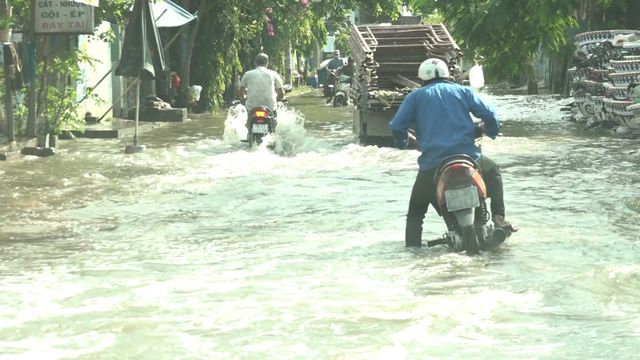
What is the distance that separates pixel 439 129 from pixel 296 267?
4.92 feet

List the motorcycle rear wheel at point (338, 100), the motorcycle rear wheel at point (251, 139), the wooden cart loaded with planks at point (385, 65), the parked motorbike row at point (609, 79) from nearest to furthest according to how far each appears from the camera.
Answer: the motorcycle rear wheel at point (251, 139) → the wooden cart loaded with planks at point (385, 65) → the parked motorbike row at point (609, 79) → the motorcycle rear wheel at point (338, 100)

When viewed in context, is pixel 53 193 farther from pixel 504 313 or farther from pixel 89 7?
pixel 504 313

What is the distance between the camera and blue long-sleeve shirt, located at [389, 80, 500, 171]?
786cm

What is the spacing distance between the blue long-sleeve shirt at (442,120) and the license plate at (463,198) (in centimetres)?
38

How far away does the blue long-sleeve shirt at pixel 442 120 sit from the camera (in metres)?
7.86

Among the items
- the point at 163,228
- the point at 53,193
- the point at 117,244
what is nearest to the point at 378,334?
the point at 117,244

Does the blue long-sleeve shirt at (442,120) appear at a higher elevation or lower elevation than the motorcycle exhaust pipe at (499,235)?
higher

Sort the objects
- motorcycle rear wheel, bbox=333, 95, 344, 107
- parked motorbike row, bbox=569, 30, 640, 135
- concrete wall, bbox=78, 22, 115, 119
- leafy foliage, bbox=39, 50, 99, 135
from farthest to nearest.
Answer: motorcycle rear wheel, bbox=333, 95, 344, 107
concrete wall, bbox=78, 22, 115, 119
parked motorbike row, bbox=569, 30, 640, 135
leafy foliage, bbox=39, 50, 99, 135

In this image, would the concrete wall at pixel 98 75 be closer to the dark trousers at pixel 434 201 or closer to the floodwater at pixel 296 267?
the floodwater at pixel 296 267

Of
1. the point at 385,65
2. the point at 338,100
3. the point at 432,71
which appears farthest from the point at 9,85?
the point at 338,100

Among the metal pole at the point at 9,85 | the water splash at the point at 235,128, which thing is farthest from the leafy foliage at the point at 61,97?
→ the water splash at the point at 235,128

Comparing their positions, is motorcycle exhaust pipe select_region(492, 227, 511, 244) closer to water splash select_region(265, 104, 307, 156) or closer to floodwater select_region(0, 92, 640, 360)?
floodwater select_region(0, 92, 640, 360)

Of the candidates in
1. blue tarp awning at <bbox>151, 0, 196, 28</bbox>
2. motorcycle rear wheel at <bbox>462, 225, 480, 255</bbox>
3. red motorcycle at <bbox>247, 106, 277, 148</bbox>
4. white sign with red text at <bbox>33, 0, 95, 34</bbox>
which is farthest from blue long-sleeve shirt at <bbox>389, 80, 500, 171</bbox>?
blue tarp awning at <bbox>151, 0, 196, 28</bbox>

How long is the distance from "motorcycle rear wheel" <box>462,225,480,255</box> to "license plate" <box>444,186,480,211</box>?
0.19m
